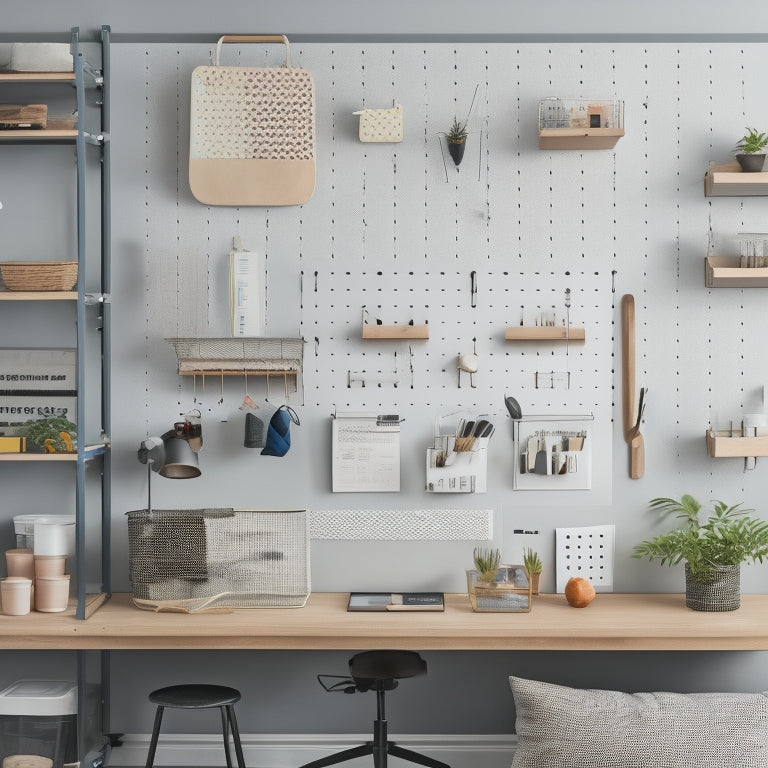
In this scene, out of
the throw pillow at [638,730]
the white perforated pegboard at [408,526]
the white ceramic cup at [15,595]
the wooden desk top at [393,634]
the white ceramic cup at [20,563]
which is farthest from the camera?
the white perforated pegboard at [408,526]

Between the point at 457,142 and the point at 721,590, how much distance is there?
1.83 metres

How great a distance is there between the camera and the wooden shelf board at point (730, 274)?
10.1ft

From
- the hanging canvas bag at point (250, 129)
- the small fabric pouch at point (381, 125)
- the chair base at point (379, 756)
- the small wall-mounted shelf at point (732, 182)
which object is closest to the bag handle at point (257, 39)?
the hanging canvas bag at point (250, 129)

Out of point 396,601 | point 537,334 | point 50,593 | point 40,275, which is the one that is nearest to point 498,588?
point 396,601

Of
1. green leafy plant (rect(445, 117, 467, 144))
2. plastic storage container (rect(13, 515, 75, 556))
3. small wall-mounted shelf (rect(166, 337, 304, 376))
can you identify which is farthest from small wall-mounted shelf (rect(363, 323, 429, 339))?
plastic storage container (rect(13, 515, 75, 556))

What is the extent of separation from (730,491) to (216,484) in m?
1.94

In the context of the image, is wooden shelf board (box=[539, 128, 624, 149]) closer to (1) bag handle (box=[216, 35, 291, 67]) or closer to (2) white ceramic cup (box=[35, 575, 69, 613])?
(1) bag handle (box=[216, 35, 291, 67])

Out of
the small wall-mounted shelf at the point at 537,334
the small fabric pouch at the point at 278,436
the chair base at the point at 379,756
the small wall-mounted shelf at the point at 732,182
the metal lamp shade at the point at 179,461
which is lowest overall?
the chair base at the point at 379,756

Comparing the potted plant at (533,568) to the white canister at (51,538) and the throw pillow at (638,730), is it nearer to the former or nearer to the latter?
the throw pillow at (638,730)

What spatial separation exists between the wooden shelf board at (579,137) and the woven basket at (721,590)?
1558 millimetres

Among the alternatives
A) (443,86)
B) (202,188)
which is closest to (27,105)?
(202,188)

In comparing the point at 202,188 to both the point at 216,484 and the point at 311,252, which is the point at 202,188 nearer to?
the point at 311,252

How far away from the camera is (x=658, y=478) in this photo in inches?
129

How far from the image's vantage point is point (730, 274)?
309cm
